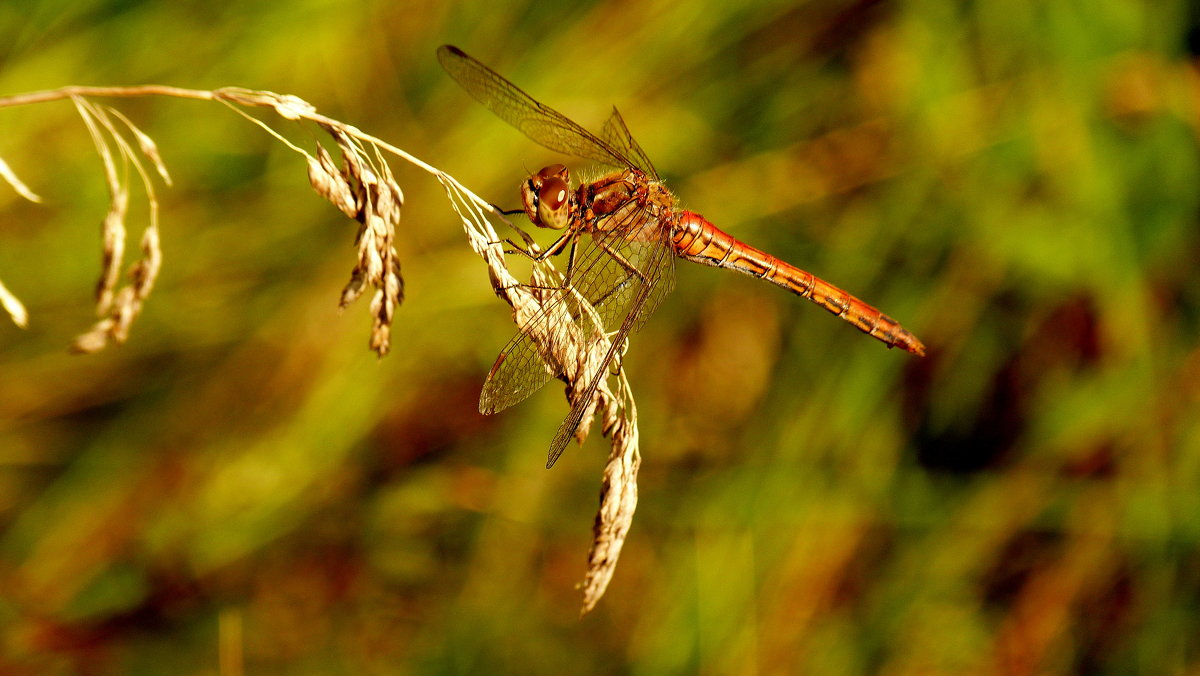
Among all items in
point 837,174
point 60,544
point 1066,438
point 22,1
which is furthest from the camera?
point 837,174

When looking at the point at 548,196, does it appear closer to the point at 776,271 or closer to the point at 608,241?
the point at 608,241

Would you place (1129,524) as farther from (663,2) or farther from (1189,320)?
(663,2)

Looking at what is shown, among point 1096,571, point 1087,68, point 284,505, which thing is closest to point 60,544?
point 284,505

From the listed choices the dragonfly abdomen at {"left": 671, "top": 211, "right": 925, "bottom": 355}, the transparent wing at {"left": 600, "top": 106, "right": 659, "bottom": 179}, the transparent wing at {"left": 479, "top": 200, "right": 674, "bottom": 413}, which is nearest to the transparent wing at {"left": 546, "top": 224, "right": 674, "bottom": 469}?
the transparent wing at {"left": 479, "top": 200, "right": 674, "bottom": 413}

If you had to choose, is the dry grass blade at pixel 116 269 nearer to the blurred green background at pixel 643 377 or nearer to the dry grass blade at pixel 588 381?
the dry grass blade at pixel 588 381

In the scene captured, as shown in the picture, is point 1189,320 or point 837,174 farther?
point 837,174

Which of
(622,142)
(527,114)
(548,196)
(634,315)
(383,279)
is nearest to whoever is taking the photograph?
(383,279)

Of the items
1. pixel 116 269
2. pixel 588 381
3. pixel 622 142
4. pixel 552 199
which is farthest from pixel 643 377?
pixel 116 269
